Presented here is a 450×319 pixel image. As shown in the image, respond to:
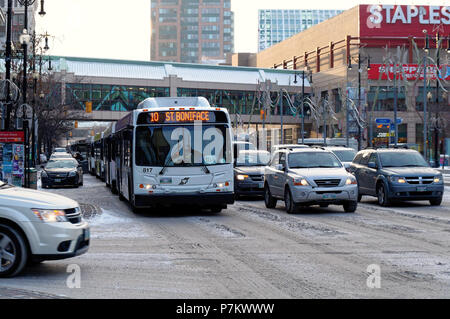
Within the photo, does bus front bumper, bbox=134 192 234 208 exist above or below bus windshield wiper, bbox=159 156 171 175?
below

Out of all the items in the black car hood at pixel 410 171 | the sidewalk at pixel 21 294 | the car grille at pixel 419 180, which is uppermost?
the black car hood at pixel 410 171

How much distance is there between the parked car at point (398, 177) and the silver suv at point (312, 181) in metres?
2.08

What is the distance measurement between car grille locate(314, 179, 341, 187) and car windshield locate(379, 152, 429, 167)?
12.4ft

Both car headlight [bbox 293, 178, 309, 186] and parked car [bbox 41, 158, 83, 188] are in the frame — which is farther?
parked car [bbox 41, 158, 83, 188]

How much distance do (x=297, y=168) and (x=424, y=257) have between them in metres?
8.82

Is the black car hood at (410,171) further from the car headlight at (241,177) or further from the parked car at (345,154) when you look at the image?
the parked car at (345,154)

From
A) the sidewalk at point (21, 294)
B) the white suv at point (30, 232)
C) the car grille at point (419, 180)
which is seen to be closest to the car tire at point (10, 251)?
the white suv at point (30, 232)

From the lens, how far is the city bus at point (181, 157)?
17.3m

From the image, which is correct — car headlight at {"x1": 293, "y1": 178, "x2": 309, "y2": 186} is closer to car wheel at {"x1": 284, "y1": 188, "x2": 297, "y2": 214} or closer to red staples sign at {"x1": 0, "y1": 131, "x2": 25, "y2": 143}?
car wheel at {"x1": 284, "y1": 188, "x2": 297, "y2": 214}

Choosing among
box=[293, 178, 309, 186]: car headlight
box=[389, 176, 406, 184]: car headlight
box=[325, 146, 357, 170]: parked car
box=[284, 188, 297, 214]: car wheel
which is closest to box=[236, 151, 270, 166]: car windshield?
box=[325, 146, 357, 170]: parked car

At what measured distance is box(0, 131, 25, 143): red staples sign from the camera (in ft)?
70.7

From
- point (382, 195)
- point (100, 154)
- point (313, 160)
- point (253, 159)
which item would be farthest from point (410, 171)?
point (100, 154)

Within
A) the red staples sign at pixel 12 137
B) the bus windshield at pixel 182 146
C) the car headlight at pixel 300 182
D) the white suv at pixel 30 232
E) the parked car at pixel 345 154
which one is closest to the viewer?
the white suv at pixel 30 232

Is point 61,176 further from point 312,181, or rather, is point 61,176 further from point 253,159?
point 312,181
